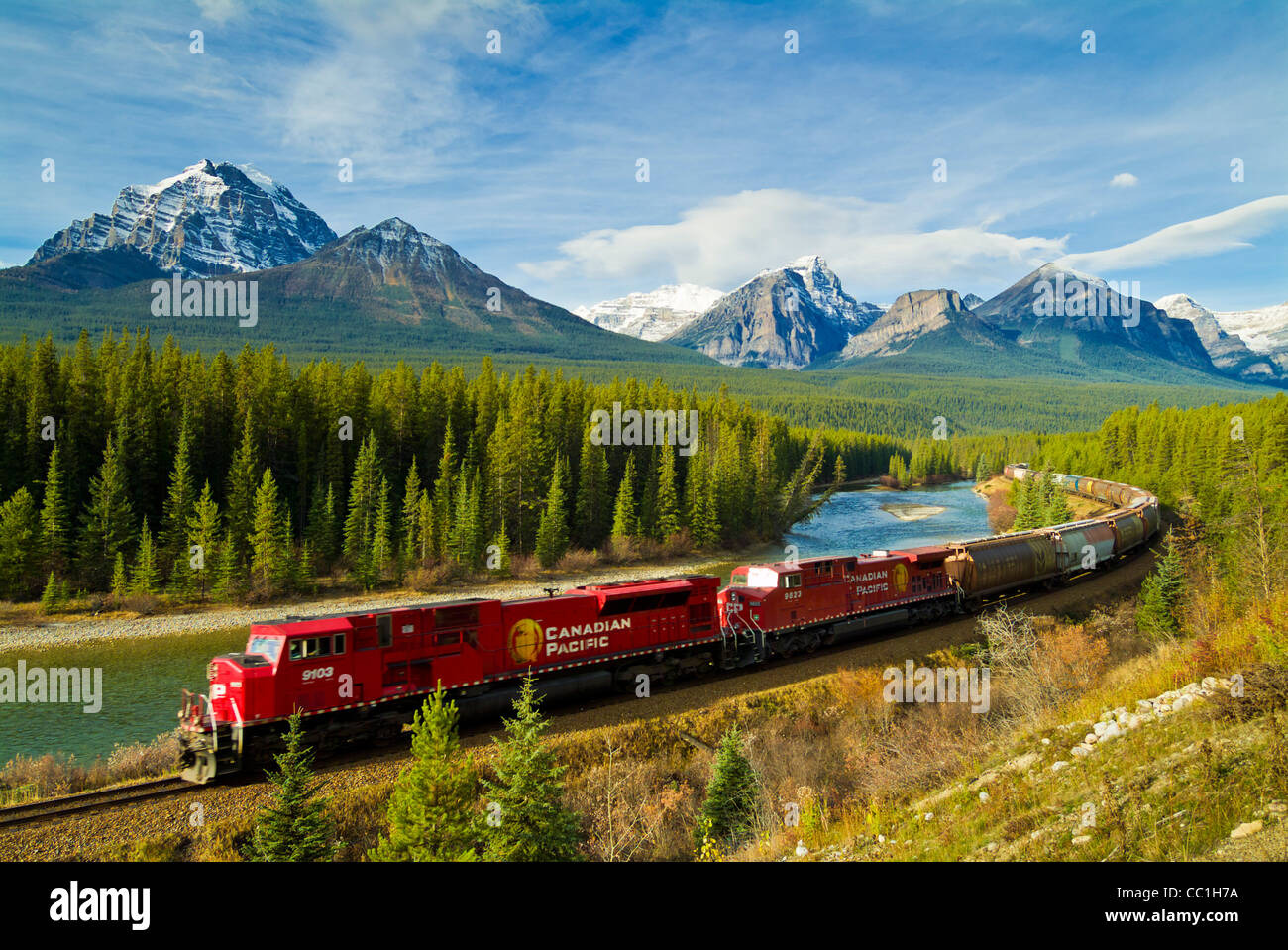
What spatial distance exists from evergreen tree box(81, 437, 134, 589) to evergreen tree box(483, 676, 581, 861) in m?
54.4

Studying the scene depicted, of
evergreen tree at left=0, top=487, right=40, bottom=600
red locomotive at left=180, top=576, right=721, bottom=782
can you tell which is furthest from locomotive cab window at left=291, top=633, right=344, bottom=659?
evergreen tree at left=0, top=487, right=40, bottom=600

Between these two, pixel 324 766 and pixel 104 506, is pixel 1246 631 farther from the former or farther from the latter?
pixel 104 506

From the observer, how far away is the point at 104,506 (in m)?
55.0

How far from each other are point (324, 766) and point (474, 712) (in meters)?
4.94

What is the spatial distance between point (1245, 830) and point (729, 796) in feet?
45.3

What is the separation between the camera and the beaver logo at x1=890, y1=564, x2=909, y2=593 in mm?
37594

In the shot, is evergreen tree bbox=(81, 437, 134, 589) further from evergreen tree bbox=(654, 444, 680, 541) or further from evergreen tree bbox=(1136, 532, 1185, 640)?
evergreen tree bbox=(1136, 532, 1185, 640)

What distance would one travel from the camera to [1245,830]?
291 inches

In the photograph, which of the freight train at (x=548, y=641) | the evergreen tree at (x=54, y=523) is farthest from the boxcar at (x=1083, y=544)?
the evergreen tree at (x=54, y=523)

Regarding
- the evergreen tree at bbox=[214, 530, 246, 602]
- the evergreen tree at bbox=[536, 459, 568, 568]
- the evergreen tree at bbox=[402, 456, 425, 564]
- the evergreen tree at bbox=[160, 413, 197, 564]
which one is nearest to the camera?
the evergreen tree at bbox=[214, 530, 246, 602]

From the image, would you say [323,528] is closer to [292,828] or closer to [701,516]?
[701,516]

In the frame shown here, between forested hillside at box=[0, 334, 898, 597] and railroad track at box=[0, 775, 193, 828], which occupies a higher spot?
forested hillside at box=[0, 334, 898, 597]

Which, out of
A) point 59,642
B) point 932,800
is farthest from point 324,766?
point 59,642
